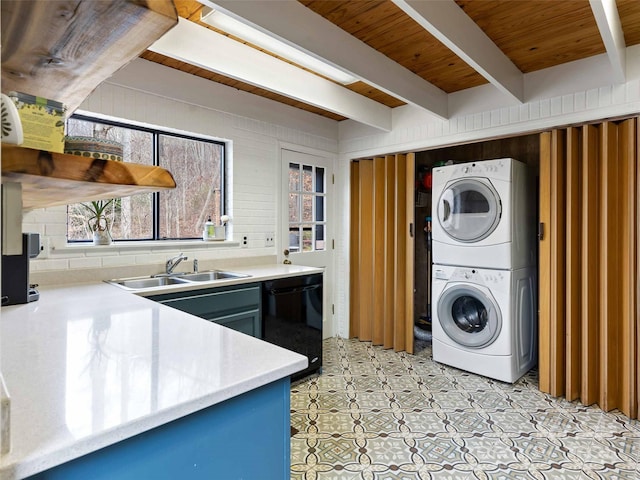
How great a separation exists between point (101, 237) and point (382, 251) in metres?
2.55

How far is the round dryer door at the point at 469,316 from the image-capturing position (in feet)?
9.89

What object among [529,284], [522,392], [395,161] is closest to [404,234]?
[395,161]

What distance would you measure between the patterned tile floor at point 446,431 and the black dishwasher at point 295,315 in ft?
0.94

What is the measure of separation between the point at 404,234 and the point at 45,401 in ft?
10.7

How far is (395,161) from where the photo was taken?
371 cm

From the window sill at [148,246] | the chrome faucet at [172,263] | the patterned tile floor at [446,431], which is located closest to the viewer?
the patterned tile floor at [446,431]

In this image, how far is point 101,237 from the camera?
2512mm

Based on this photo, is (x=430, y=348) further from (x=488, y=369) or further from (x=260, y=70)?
(x=260, y=70)

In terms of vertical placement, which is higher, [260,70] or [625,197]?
[260,70]

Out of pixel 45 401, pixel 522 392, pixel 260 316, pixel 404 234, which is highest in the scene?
pixel 404 234

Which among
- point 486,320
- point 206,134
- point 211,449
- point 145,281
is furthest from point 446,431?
point 206,134

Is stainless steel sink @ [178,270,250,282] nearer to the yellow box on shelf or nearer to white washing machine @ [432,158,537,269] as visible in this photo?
white washing machine @ [432,158,537,269]

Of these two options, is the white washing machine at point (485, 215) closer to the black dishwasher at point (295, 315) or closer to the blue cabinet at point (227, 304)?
the black dishwasher at point (295, 315)

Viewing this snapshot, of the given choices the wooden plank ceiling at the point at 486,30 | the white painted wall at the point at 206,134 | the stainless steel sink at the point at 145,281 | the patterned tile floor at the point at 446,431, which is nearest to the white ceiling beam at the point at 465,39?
the wooden plank ceiling at the point at 486,30
